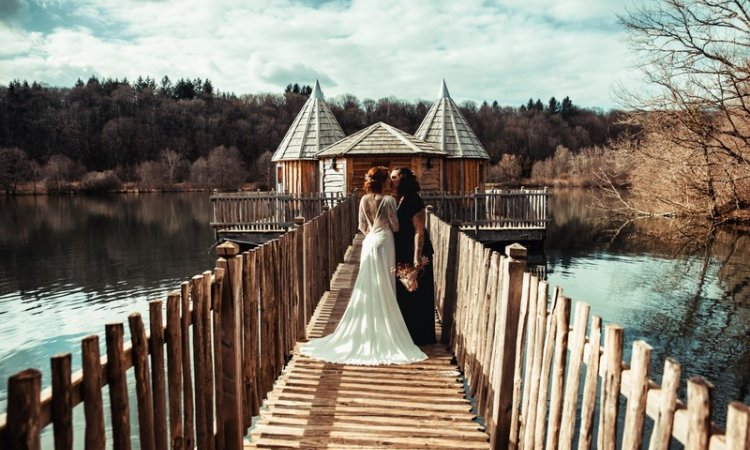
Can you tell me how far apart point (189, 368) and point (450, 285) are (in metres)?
4.40

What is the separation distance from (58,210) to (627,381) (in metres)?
56.1

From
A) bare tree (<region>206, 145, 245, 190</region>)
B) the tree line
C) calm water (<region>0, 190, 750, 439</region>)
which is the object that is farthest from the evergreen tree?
calm water (<region>0, 190, 750, 439</region>)

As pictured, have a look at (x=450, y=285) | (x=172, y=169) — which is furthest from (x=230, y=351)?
(x=172, y=169)

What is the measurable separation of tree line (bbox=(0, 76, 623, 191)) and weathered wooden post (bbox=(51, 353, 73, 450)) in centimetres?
9629

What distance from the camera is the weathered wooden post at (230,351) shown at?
3871mm

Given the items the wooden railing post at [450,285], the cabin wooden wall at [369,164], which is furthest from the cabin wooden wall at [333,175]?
the wooden railing post at [450,285]

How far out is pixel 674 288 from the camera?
16.9 meters

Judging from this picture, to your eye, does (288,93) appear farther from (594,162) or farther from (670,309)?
(670,309)

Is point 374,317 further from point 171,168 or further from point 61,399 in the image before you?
point 171,168

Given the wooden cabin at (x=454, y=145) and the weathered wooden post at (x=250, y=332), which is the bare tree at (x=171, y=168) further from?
the weathered wooden post at (x=250, y=332)

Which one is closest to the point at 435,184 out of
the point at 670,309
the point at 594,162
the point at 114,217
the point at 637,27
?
the point at 637,27

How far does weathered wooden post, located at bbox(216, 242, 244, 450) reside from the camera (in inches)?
152

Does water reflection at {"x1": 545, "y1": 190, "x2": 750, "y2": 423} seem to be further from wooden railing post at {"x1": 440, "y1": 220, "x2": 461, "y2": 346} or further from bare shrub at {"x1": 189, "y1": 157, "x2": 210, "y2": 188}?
bare shrub at {"x1": 189, "y1": 157, "x2": 210, "y2": 188}

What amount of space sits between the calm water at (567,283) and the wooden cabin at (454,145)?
569 cm
